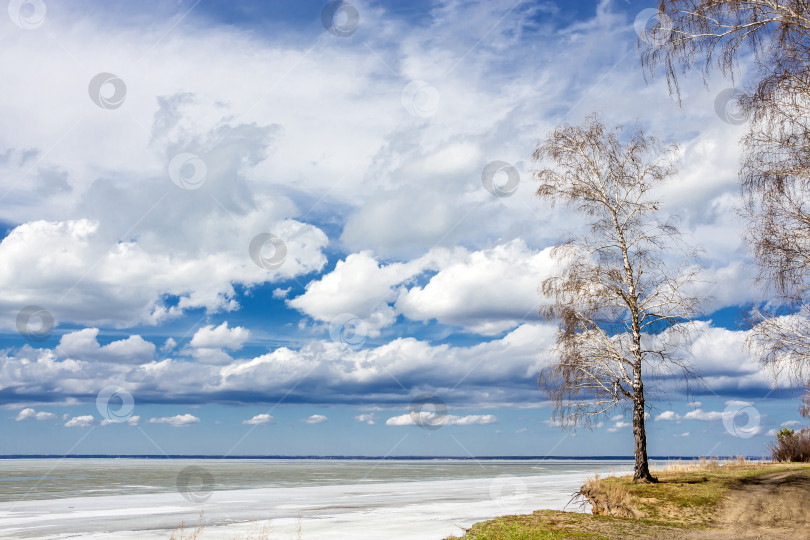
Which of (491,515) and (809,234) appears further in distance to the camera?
(491,515)

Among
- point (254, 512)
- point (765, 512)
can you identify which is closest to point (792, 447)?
point (765, 512)

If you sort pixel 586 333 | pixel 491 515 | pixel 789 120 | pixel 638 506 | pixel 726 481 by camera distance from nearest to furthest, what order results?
pixel 789 120 < pixel 638 506 < pixel 726 481 < pixel 586 333 < pixel 491 515

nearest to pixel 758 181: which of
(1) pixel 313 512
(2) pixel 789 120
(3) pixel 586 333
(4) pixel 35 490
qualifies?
(2) pixel 789 120

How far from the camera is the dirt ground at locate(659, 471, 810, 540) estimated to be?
53.5 ft

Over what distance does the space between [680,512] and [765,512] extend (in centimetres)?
223

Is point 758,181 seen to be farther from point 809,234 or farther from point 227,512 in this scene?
point 227,512

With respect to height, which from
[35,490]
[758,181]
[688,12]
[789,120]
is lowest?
[35,490]

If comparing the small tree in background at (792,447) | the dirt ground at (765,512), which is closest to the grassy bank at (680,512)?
the dirt ground at (765,512)

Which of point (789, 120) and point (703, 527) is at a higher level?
point (789, 120)

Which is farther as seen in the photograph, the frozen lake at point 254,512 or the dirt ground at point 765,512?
the frozen lake at point 254,512

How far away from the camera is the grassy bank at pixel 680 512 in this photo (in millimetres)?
16422

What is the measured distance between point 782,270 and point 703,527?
7246mm

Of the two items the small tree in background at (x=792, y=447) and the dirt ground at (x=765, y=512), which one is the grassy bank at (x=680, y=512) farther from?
the small tree in background at (x=792, y=447)

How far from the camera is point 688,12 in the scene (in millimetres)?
13305
